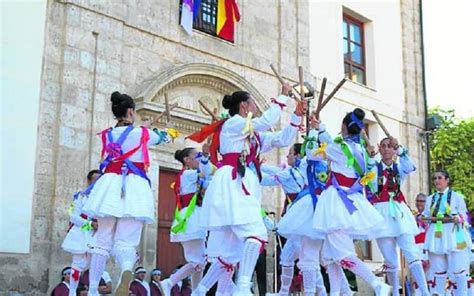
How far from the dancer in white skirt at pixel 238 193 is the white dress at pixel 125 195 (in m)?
0.68

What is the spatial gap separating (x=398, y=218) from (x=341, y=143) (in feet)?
5.01

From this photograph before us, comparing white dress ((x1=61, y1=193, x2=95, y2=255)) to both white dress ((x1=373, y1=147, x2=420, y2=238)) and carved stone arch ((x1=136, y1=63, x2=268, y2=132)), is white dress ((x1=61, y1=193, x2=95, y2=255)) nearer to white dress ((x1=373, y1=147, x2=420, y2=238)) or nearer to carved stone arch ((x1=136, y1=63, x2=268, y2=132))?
carved stone arch ((x1=136, y1=63, x2=268, y2=132))

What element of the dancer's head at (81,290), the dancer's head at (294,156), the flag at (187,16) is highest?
the flag at (187,16)

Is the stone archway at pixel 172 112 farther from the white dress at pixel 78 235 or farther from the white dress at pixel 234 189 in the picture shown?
the white dress at pixel 234 189

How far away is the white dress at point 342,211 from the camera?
6625 millimetres

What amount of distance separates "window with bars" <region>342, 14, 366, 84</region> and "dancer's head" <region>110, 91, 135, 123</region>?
11278 mm

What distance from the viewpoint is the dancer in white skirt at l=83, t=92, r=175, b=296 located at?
6.50 metres

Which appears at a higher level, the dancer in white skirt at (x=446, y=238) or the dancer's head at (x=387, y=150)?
the dancer's head at (x=387, y=150)

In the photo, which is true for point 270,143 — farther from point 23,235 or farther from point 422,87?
point 422,87

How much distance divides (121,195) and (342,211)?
7.56 ft

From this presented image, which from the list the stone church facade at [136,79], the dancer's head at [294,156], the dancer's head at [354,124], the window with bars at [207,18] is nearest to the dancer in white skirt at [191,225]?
the dancer's head at [294,156]

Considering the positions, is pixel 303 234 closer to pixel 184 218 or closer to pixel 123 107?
pixel 184 218

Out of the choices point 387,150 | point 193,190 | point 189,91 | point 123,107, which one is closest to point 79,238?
point 193,190

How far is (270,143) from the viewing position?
22.6 feet
